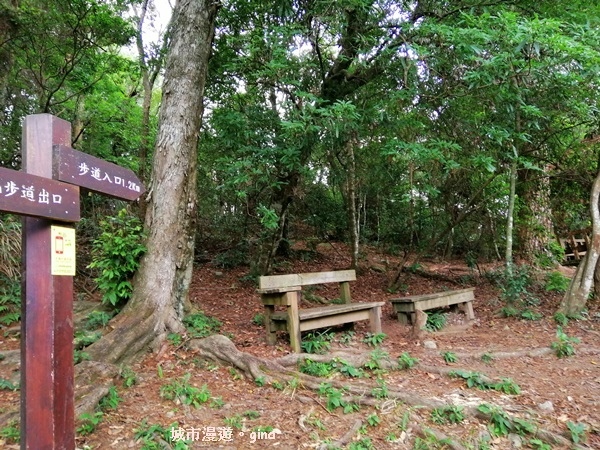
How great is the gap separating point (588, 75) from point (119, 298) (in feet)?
21.8

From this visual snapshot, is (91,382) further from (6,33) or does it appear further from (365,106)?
(6,33)

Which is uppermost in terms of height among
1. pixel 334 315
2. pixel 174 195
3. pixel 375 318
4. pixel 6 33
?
pixel 6 33

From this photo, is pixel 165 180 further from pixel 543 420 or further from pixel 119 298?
pixel 543 420

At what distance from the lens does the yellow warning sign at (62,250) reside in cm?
231

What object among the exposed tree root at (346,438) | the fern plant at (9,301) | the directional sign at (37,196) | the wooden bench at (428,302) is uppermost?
the directional sign at (37,196)

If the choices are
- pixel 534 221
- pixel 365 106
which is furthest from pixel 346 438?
pixel 534 221

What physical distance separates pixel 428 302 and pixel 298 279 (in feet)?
7.49

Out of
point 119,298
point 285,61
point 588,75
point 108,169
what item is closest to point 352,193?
point 285,61

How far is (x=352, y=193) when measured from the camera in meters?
8.70

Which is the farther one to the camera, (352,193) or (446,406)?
(352,193)

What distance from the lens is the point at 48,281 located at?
90.0 inches

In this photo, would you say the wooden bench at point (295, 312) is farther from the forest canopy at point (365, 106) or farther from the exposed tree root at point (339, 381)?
the forest canopy at point (365, 106)

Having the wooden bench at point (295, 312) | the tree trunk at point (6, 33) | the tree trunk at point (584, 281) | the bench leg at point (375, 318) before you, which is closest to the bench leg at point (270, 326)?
the wooden bench at point (295, 312)

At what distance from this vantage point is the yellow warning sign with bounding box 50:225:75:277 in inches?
91.0
